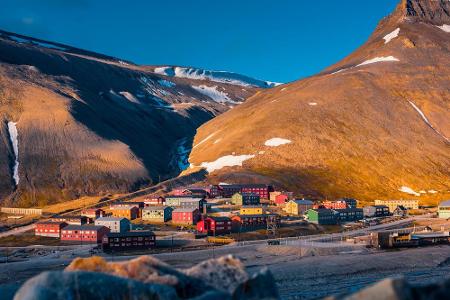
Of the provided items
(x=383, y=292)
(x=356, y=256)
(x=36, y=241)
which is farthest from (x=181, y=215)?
(x=383, y=292)

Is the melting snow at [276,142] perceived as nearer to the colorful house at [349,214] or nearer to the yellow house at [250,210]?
the colorful house at [349,214]

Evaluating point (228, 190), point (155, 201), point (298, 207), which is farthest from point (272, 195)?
point (155, 201)

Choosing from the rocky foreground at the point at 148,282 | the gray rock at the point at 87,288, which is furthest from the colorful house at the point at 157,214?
the gray rock at the point at 87,288

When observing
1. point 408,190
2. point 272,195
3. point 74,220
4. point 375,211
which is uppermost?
point 408,190

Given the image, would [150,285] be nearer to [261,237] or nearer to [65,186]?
[261,237]

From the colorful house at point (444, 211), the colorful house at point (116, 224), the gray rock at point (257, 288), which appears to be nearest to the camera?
the gray rock at point (257, 288)

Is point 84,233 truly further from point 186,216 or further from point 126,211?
point 126,211

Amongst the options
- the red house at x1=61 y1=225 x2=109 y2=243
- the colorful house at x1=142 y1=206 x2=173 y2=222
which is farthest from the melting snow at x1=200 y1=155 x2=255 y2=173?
the red house at x1=61 y1=225 x2=109 y2=243
